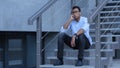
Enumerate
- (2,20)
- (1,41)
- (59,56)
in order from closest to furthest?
1. (59,56)
2. (2,20)
3. (1,41)

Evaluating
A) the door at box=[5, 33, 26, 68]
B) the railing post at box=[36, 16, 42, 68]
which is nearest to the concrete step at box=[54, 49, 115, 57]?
the railing post at box=[36, 16, 42, 68]

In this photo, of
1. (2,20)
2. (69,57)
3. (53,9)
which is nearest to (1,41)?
(2,20)

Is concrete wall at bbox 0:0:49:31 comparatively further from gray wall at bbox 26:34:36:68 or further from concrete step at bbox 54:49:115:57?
concrete step at bbox 54:49:115:57

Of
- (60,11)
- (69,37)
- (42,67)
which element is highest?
(60,11)

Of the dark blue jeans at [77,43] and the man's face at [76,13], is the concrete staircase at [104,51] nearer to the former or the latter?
the dark blue jeans at [77,43]

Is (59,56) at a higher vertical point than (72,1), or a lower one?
lower

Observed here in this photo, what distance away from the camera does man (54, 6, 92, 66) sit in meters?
6.98

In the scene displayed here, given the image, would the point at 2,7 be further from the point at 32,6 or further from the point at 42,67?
the point at 42,67

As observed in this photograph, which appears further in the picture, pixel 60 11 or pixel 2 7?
pixel 60 11

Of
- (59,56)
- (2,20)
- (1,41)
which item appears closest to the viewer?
(59,56)

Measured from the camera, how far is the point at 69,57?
759 cm

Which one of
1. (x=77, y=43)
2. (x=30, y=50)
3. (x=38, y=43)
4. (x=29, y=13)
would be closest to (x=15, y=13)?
(x=29, y=13)

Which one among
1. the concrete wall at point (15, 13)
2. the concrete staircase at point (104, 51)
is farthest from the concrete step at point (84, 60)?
the concrete wall at point (15, 13)

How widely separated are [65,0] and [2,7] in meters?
1.70
